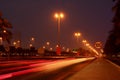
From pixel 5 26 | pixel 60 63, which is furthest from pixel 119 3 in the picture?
pixel 5 26

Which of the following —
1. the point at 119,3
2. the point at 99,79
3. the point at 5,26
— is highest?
the point at 119,3

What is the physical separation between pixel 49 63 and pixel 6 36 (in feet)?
31.4

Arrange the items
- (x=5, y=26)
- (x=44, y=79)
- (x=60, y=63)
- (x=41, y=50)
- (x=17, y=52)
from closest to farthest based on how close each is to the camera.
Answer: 1. (x=44, y=79)
2. (x=41, y=50)
3. (x=60, y=63)
4. (x=5, y=26)
5. (x=17, y=52)

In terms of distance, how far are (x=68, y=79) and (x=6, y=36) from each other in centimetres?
2884

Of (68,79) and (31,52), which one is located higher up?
(31,52)

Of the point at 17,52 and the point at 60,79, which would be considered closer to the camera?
the point at 60,79

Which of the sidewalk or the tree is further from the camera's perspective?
the tree

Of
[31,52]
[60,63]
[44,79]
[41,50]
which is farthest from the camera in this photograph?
[31,52]

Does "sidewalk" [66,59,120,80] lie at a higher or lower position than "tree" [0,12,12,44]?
lower

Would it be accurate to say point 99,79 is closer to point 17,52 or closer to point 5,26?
point 5,26

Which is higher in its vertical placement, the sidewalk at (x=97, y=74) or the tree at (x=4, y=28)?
the tree at (x=4, y=28)

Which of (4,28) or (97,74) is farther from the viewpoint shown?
(4,28)

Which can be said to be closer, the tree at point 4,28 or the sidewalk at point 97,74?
the sidewalk at point 97,74

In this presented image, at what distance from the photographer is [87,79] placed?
2006cm
